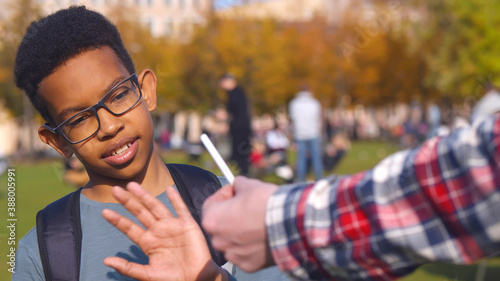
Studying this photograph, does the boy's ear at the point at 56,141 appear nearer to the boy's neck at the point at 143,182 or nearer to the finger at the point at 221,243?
the boy's neck at the point at 143,182

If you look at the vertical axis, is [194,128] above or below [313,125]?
below

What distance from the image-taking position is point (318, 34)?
→ 47406 millimetres

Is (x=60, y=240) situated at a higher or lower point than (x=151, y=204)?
lower

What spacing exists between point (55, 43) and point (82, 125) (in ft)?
0.93

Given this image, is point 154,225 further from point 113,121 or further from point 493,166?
point 493,166

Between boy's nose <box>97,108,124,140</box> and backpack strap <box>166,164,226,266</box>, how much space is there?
10.6 inches

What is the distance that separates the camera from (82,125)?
2223 millimetres

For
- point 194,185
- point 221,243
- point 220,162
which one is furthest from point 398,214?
point 194,185

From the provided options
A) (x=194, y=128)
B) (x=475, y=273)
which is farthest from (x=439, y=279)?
(x=194, y=128)

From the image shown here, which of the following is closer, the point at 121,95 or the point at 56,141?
the point at 121,95

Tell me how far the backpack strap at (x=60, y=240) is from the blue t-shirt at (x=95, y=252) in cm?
3

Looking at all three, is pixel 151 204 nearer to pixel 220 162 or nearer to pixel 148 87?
pixel 220 162

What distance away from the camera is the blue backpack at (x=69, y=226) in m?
1.98

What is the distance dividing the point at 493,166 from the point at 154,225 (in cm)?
87
